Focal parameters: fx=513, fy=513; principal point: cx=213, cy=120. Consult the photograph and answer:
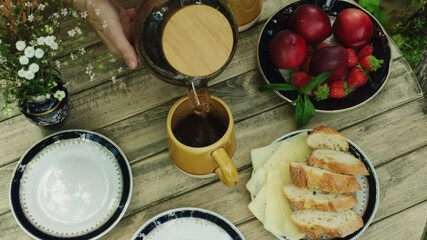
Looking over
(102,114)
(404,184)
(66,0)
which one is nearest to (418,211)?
(404,184)

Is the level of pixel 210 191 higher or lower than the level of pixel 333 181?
lower

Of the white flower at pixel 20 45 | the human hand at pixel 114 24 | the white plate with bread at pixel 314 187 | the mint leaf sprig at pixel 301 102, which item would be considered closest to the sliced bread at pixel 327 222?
the white plate with bread at pixel 314 187

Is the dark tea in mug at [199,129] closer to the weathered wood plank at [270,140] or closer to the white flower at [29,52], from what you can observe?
the weathered wood plank at [270,140]

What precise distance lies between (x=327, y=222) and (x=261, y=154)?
0.21 m

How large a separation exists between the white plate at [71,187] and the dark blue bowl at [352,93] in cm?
40

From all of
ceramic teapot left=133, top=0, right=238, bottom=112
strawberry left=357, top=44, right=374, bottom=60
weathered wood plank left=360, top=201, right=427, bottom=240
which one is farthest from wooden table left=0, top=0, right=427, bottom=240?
ceramic teapot left=133, top=0, right=238, bottom=112

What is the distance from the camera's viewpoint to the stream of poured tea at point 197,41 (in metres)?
0.92

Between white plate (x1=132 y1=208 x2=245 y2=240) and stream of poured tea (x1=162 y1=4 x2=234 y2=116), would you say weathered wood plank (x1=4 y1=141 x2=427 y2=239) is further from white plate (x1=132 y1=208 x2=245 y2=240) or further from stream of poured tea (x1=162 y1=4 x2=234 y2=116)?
stream of poured tea (x1=162 y1=4 x2=234 y2=116)

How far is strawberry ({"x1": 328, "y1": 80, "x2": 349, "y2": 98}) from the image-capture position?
1.17 metres

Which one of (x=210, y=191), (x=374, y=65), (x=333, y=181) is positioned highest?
(x=374, y=65)

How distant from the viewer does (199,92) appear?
→ 3.45 ft

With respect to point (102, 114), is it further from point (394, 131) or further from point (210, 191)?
point (394, 131)

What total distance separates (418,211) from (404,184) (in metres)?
0.07

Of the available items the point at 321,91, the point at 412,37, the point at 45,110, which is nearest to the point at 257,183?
the point at 321,91
